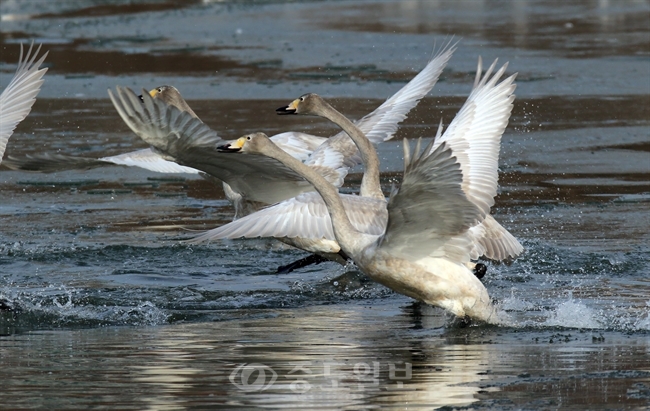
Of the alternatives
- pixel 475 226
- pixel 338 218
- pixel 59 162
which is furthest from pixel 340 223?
pixel 59 162

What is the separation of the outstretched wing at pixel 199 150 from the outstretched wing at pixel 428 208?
1470 millimetres

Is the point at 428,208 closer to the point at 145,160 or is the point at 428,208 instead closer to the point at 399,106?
the point at 145,160

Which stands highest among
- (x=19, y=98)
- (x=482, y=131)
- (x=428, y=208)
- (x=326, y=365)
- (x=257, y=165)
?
(x=19, y=98)

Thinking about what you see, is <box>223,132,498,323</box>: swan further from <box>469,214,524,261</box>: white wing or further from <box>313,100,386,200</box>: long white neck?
<box>313,100,386,200</box>: long white neck

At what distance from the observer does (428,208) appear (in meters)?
6.82

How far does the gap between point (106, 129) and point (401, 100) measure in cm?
535

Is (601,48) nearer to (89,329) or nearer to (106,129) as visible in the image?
(106,129)

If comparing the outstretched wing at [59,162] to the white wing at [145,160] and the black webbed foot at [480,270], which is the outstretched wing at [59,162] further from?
the black webbed foot at [480,270]

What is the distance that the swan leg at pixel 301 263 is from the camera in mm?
9641

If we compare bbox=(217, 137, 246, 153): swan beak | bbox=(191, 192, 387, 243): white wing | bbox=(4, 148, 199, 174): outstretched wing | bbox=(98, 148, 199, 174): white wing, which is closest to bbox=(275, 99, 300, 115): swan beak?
bbox=(191, 192, 387, 243): white wing

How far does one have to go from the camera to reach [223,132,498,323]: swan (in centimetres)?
691

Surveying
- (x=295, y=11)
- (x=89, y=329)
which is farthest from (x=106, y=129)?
(x=295, y=11)

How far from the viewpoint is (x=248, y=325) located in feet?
24.8

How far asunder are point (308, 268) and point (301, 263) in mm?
445
